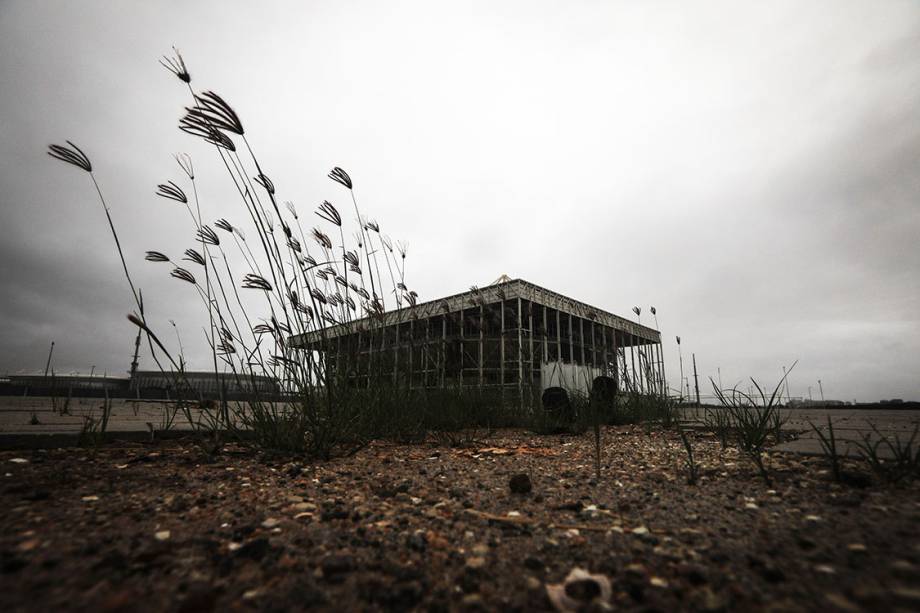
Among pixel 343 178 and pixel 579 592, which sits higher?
pixel 343 178

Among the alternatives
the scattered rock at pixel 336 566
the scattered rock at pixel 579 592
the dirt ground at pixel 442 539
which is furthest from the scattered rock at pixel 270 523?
the scattered rock at pixel 579 592

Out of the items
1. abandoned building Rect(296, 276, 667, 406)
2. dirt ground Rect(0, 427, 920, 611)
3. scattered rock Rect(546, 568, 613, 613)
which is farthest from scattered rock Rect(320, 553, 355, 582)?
abandoned building Rect(296, 276, 667, 406)

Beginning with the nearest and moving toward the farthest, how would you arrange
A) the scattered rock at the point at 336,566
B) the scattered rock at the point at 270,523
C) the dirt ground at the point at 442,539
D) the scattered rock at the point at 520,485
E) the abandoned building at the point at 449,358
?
1. the dirt ground at the point at 442,539
2. the scattered rock at the point at 336,566
3. the scattered rock at the point at 270,523
4. the scattered rock at the point at 520,485
5. the abandoned building at the point at 449,358

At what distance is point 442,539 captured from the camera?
111cm

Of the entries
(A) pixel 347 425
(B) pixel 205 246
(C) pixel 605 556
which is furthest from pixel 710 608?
(B) pixel 205 246

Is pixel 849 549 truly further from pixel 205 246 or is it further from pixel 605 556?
pixel 205 246

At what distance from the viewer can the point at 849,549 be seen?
0.89 metres

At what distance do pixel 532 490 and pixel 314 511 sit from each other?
859 millimetres

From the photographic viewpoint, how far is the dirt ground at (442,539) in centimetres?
78

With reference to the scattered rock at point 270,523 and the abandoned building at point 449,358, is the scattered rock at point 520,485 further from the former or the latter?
the abandoned building at point 449,358

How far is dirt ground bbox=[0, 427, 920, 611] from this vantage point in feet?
Answer: 2.56

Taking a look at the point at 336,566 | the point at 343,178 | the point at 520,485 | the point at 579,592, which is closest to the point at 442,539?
the point at 336,566

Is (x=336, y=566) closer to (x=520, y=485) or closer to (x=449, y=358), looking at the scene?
(x=520, y=485)

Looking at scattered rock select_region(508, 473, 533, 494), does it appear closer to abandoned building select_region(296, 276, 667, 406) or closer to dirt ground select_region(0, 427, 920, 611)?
dirt ground select_region(0, 427, 920, 611)
